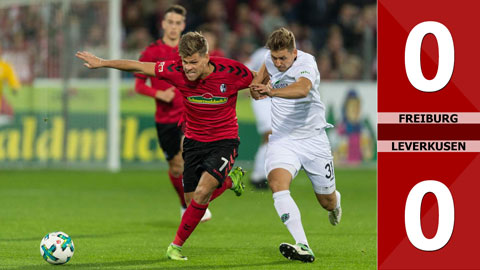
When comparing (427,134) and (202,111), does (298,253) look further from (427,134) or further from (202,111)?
(427,134)

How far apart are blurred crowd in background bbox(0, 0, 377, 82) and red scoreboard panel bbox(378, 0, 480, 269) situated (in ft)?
34.9

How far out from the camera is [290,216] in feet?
24.8

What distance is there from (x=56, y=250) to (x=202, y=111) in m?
1.65

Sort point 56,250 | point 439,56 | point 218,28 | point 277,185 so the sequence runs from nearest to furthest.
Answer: point 439,56 < point 56,250 < point 277,185 < point 218,28

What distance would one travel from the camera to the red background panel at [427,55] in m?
5.73

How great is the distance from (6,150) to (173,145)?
747cm

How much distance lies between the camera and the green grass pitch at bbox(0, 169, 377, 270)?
7.54 meters

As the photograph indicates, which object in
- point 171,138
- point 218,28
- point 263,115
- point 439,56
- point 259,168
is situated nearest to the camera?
point 439,56

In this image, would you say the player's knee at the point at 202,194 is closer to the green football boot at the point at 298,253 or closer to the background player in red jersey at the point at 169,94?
the green football boot at the point at 298,253

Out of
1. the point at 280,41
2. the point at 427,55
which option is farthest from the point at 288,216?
the point at 427,55

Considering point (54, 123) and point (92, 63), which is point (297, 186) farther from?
point (92, 63)

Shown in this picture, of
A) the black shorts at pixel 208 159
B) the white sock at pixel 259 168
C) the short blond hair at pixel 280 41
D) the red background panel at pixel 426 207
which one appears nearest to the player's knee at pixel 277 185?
the black shorts at pixel 208 159

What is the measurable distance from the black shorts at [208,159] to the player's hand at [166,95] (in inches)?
84.2

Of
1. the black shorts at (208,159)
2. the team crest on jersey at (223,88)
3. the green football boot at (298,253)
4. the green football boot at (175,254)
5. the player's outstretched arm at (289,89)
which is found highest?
the player's outstretched arm at (289,89)
